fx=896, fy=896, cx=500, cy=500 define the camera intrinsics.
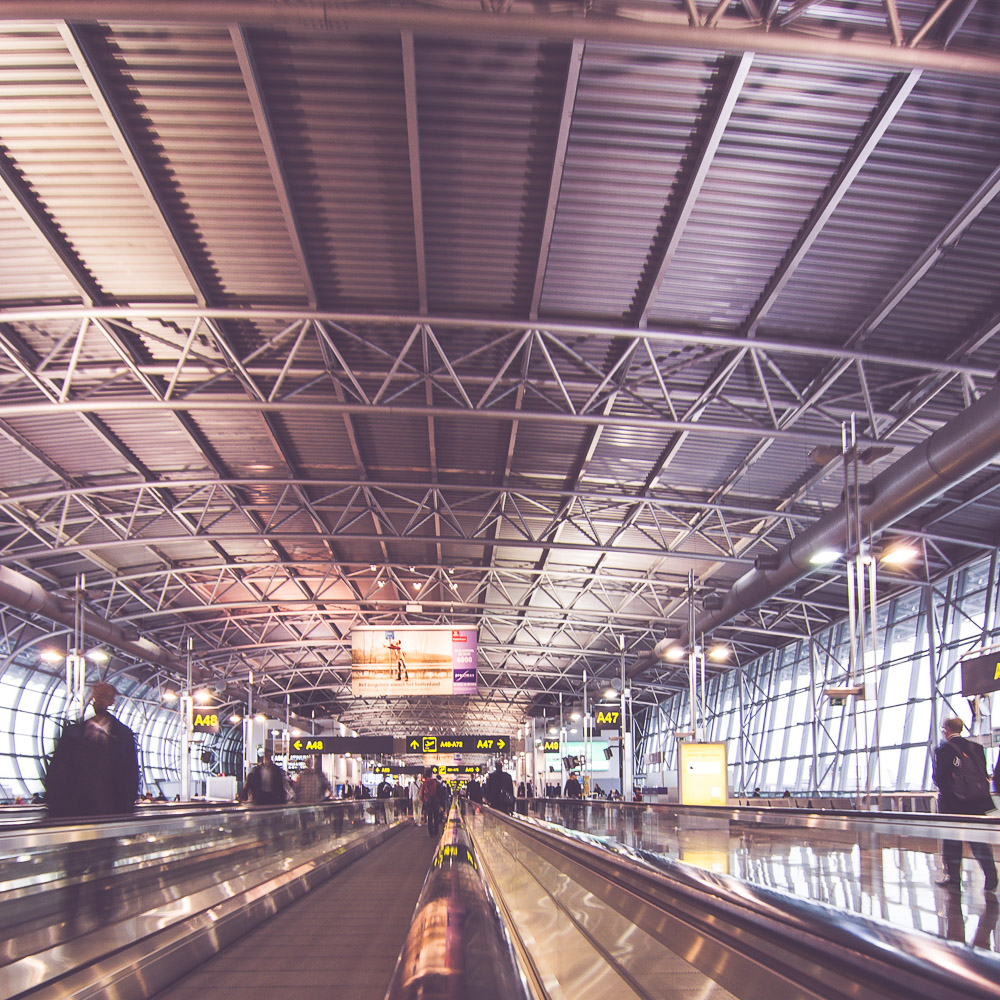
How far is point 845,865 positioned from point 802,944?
5.85 metres

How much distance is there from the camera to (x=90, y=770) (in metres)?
6.90

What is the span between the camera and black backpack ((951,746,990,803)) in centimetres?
895

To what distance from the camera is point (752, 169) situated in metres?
11.8

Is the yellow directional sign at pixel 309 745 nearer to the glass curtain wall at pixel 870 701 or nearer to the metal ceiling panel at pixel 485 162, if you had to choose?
the glass curtain wall at pixel 870 701

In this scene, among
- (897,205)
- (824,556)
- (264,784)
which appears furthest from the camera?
(824,556)

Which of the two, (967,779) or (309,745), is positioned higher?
(309,745)

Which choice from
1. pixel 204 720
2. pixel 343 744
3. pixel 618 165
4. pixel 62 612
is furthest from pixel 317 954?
pixel 343 744

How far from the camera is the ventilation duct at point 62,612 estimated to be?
24125 millimetres

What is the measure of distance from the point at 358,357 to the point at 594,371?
4.43 meters

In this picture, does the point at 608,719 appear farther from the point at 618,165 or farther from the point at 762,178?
the point at 618,165

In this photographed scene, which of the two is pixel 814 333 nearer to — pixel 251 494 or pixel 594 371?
pixel 594 371

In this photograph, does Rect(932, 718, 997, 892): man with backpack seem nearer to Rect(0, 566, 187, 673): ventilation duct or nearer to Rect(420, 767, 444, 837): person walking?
Rect(420, 767, 444, 837): person walking

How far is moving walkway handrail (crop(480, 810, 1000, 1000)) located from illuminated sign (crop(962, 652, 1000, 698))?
549 inches

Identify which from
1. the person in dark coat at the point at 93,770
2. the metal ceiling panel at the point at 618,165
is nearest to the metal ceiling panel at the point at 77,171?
the metal ceiling panel at the point at 618,165
